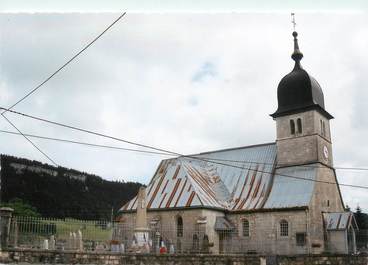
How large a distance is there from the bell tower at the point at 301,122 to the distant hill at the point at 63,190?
1359 inches

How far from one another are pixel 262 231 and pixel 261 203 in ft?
6.71

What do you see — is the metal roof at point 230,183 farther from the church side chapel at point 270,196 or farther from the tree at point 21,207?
the tree at point 21,207

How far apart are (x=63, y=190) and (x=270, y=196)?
47166mm

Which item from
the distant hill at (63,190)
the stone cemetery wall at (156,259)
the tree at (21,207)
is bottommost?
the stone cemetery wall at (156,259)

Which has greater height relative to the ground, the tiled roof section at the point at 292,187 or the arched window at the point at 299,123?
the arched window at the point at 299,123

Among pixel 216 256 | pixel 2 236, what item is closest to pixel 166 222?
pixel 216 256

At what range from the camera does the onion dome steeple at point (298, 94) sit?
35594 mm

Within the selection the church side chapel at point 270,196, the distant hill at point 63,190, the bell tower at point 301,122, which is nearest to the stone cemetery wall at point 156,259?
the church side chapel at point 270,196

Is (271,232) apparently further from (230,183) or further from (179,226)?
(179,226)

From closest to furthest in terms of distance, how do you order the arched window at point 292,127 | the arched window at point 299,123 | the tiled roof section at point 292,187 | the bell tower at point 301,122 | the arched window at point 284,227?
1. the arched window at point 284,227
2. the tiled roof section at point 292,187
3. the bell tower at point 301,122
4. the arched window at point 299,123
5. the arched window at point 292,127

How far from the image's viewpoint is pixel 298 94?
36125 millimetres

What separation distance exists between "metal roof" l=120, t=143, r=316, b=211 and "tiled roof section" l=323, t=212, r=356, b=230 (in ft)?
7.76

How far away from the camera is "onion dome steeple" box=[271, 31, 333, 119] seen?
117ft

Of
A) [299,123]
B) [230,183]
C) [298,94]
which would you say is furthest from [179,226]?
[298,94]
